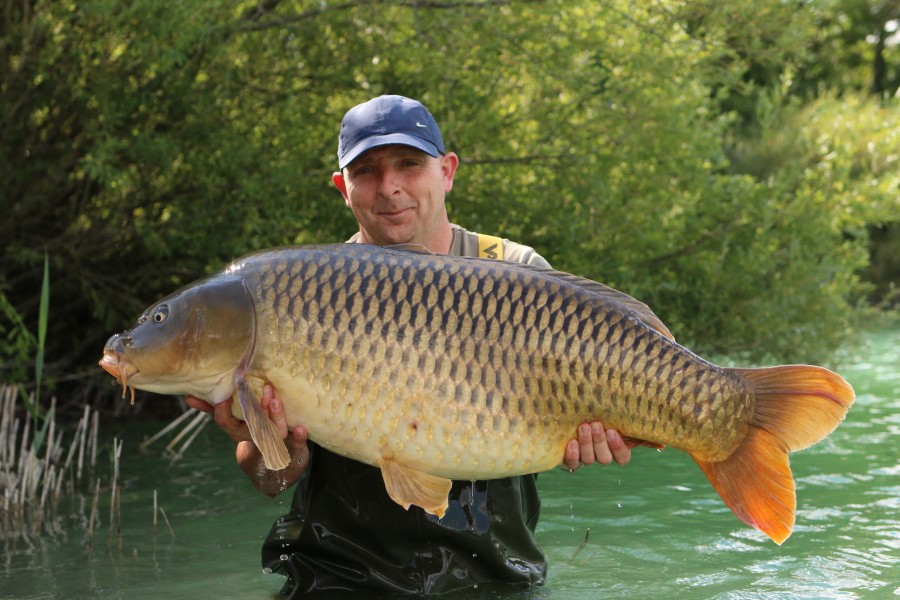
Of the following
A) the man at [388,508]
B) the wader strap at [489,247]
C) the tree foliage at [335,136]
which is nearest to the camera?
the man at [388,508]

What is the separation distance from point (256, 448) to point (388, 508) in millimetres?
339

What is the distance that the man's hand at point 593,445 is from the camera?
219cm

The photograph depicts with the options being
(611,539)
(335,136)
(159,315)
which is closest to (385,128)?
(159,315)

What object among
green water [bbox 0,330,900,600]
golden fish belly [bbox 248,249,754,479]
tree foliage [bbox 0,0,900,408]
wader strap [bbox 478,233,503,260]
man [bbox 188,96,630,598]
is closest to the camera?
golden fish belly [bbox 248,249,754,479]

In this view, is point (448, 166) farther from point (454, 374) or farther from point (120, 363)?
point (120, 363)

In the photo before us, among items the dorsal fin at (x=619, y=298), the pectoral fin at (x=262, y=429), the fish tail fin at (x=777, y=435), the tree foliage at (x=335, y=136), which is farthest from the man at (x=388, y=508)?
the tree foliage at (x=335, y=136)

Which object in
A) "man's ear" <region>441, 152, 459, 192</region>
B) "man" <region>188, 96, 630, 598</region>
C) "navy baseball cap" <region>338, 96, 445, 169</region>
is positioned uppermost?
"navy baseball cap" <region>338, 96, 445, 169</region>

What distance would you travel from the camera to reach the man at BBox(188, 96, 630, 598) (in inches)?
102

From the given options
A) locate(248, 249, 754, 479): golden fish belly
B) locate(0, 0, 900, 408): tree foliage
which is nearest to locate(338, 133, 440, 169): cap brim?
locate(248, 249, 754, 479): golden fish belly

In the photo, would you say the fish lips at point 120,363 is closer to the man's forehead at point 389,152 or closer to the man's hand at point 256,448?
the man's hand at point 256,448

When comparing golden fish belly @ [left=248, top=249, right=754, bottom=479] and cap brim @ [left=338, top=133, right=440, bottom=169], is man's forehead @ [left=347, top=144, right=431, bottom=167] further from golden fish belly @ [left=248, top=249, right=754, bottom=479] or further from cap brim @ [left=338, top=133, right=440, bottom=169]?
golden fish belly @ [left=248, top=249, right=754, bottom=479]

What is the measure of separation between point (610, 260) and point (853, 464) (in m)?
1.67

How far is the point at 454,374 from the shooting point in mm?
2133

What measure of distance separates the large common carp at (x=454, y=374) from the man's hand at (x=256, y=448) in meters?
0.02
